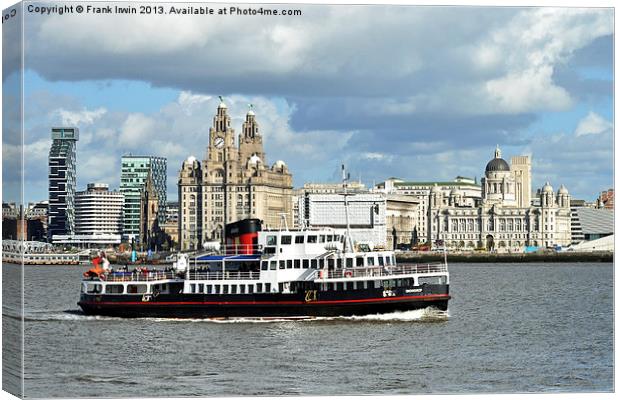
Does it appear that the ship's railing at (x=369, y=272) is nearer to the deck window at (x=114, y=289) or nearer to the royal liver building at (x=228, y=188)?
the deck window at (x=114, y=289)

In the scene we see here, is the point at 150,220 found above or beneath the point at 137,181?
beneath

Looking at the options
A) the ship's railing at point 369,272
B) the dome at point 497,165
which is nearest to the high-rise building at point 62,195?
the dome at point 497,165

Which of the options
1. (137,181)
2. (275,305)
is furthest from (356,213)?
(275,305)

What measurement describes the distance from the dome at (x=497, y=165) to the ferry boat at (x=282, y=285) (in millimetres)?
136299

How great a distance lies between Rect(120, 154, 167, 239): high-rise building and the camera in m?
A: 169

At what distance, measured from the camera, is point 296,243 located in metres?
35.8

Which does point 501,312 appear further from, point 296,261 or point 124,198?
point 124,198

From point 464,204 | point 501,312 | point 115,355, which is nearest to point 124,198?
point 464,204

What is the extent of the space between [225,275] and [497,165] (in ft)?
457

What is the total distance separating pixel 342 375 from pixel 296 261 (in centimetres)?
1282

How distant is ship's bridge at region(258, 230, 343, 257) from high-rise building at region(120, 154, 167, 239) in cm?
13084

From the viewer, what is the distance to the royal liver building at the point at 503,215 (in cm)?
16312

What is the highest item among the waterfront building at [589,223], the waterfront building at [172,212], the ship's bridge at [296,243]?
the waterfront building at [172,212]

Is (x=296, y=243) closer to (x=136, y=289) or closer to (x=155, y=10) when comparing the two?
(x=136, y=289)
